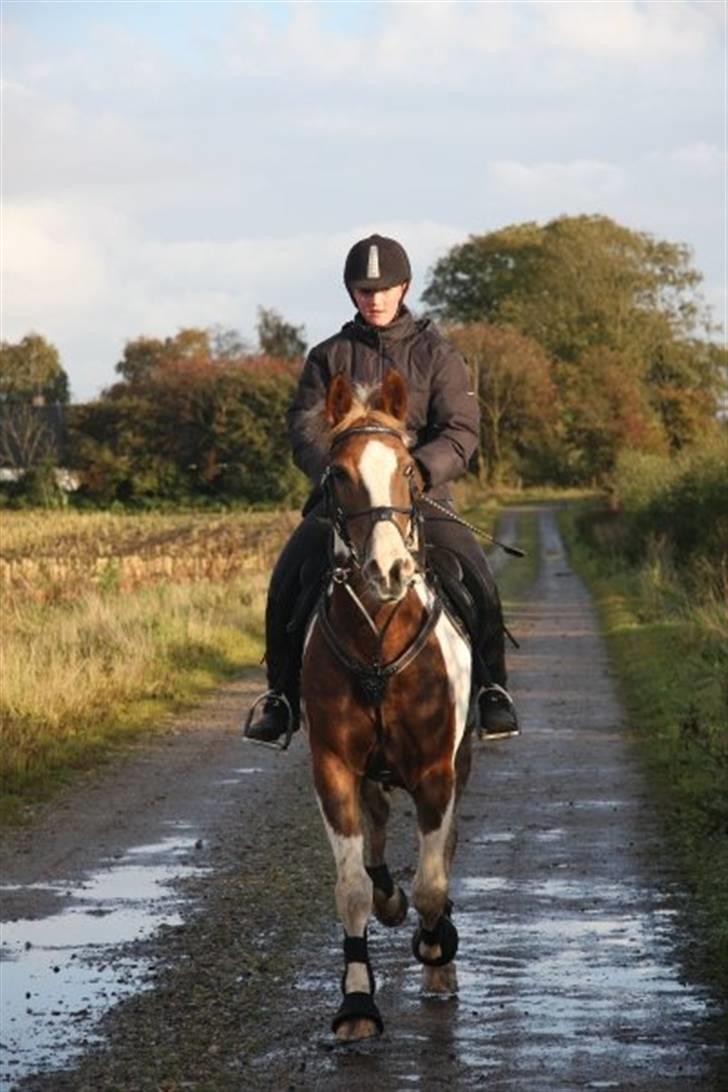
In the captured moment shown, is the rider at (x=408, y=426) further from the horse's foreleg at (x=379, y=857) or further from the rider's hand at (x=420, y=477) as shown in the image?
the horse's foreleg at (x=379, y=857)

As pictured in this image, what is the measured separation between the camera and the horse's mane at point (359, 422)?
8641mm

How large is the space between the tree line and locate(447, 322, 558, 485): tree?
0.25 feet

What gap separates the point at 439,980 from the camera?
9.00 m

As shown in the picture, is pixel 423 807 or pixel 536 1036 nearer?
pixel 536 1036

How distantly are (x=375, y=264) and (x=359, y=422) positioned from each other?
39.6 inches

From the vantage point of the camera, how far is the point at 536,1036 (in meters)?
8.16

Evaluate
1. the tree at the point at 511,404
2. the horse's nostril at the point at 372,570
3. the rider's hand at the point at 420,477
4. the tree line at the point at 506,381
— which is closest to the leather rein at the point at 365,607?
the rider's hand at the point at 420,477

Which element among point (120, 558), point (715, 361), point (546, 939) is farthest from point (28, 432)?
point (546, 939)

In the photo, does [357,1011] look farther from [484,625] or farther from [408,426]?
[408,426]

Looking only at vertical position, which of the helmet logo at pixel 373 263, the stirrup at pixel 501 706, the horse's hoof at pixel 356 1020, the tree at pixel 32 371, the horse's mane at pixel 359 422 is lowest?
the horse's hoof at pixel 356 1020

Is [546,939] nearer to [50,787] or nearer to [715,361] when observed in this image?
[50,787]

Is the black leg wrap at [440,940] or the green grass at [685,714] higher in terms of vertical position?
the black leg wrap at [440,940]

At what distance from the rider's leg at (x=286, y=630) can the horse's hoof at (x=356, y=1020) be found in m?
1.77

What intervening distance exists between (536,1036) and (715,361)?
96.7 m
